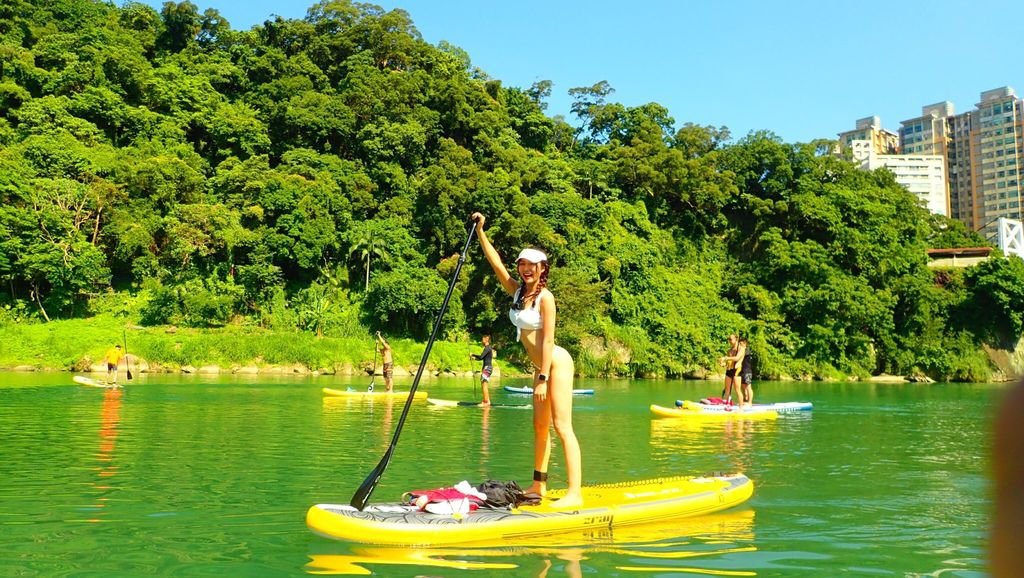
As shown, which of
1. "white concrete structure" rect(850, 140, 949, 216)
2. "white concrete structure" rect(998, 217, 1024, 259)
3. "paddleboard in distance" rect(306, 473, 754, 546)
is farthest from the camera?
"white concrete structure" rect(850, 140, 949, 216)

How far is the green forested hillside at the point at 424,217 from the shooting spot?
4188 centimetres

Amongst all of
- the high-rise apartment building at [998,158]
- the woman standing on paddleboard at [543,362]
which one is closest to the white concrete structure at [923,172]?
the high-rise apartment building at [998,158]

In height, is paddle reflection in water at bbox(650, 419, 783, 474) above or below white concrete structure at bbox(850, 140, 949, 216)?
below

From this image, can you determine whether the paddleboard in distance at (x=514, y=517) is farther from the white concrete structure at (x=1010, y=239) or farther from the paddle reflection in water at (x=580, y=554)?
the white concrete structure at (x=1010, y=239)

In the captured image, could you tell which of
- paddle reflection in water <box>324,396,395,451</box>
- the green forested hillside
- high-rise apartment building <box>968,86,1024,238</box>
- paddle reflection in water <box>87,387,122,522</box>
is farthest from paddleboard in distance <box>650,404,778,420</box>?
high-rise apartment building <box>968,86,1024,238</box>

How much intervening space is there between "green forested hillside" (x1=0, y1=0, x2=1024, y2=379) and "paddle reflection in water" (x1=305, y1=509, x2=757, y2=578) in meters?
34.5

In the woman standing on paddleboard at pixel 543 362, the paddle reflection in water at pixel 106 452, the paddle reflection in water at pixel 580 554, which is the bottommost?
the paddle reflection in water at pixel 580 554

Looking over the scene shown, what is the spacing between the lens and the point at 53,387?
73.6 ft

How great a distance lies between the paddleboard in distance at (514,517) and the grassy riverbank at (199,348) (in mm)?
30403

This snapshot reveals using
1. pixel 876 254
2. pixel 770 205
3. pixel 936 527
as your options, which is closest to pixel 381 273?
pixel 770 205

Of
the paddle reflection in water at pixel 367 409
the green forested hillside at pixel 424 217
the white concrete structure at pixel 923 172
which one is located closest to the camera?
the paddle reflection in water at pixel 367 409

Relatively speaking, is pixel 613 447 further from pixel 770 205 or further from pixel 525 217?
pixel 770 205

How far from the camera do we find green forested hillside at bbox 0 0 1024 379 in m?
41.9

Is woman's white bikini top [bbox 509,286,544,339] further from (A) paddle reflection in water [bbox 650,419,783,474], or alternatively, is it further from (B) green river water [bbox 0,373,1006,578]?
(A) paddle reflection in water [bbox 650,419,783,474]
